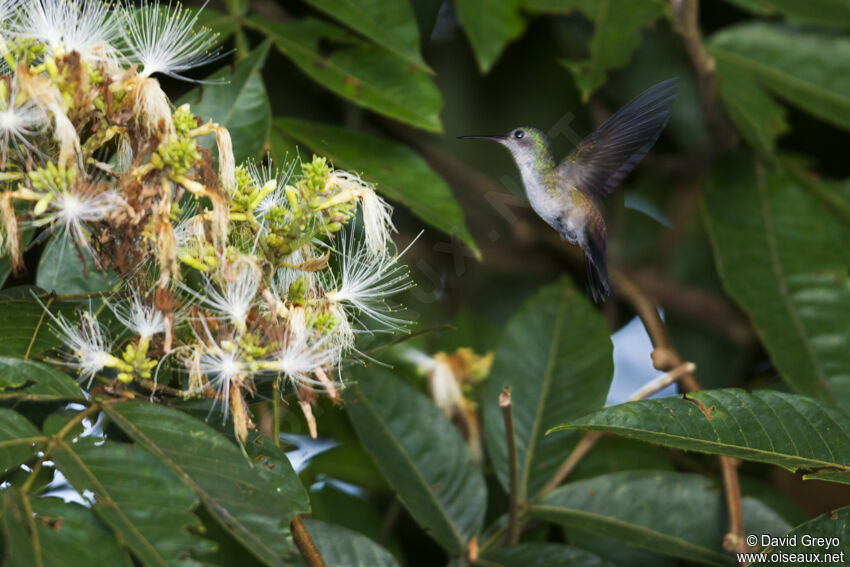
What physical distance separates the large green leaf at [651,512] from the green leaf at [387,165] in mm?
536

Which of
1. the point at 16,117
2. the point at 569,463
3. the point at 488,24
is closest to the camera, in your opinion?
the point at 16,117

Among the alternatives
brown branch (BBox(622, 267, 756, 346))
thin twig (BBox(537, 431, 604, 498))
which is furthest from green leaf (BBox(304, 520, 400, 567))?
brown branch (BBox(622, 267, 756, 346))

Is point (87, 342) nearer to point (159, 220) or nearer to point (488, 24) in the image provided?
point (159, 220)

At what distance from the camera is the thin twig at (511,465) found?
1.32 meters

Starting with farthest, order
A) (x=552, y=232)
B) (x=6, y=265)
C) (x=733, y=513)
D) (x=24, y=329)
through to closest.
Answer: (x=552, y=232) → (x=733, y=513) → (x=6, y=265) → (x=24, y=329)

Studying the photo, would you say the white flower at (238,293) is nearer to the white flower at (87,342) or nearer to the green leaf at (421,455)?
the white flower at (87,342)

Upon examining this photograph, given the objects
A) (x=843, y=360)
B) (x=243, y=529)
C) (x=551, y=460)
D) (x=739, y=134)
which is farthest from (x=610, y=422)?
(x=739, y=134)

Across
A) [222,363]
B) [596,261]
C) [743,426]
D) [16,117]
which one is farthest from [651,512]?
[16,117]

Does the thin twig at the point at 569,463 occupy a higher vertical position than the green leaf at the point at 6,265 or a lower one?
lower

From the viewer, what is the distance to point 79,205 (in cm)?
110

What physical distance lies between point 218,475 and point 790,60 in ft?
6.47

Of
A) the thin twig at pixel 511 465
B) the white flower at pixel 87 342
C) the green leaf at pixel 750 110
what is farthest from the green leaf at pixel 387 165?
the green leaf at pixel 750 110

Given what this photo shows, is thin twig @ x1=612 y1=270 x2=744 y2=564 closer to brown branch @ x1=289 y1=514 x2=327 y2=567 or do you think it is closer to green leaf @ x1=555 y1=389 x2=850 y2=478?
green leaf @ x1=555 y1=389 x2=850 y2=478

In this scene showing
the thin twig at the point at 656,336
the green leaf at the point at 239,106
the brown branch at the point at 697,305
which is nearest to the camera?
the green leaf at the point at 239,106
